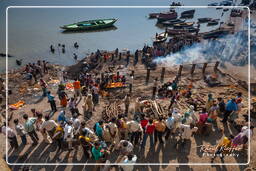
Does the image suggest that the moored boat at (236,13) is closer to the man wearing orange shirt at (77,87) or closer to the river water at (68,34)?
the river water at (68,34)

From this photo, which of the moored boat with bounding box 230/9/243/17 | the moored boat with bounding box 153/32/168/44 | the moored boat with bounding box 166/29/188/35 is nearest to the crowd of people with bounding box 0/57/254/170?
the moored boat with bounding box 153/32/168/44

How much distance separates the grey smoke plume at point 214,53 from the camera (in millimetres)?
24081

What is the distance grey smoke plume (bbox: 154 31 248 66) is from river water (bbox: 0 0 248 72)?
31.5ft

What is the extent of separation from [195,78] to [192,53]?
7.79 m

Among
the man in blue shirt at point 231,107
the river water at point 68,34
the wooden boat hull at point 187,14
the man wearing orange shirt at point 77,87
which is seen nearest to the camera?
the man in blue shirt at point 231,107

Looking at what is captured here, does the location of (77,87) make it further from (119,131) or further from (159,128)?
(159,128)

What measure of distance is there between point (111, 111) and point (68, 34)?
97.8 ft

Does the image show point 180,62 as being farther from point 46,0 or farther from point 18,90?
point 46,0

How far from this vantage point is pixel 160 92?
54.1 ft

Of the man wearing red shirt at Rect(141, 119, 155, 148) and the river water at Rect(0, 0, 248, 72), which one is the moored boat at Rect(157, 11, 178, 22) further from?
the man wearing red shirt at Rect(141, 119, 155, 148)

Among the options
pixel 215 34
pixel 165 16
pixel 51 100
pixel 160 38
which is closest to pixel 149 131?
pixel 51 100

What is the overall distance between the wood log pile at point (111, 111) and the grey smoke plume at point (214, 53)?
1106cm

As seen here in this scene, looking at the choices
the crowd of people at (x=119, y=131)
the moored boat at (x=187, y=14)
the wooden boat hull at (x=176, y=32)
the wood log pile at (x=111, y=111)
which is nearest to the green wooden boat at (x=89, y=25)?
the wooden boat hull at (x=176, y=32)

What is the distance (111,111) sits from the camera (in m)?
13.5
